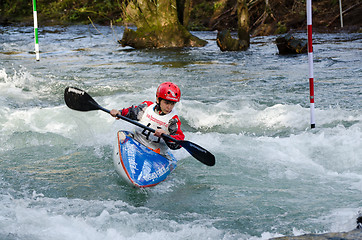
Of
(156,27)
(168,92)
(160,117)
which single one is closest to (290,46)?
(156,27)

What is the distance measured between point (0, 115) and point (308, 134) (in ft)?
13.1

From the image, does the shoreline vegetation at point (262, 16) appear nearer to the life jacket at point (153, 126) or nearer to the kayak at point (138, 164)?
the life jacket at point (153, 126)

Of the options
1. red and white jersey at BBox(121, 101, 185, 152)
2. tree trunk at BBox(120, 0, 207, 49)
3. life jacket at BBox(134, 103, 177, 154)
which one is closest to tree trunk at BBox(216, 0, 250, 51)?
tree trunk at BBox(120, 0, 207, 49)

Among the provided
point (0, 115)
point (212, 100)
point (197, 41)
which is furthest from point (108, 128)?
point (197, 41)

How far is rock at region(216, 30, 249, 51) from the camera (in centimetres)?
1275

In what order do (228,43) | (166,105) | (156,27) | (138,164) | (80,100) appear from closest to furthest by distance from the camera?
(138,164)
(166,105)
(80,100)
(228,43)
(156,27)

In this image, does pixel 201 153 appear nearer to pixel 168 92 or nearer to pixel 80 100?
pixel 168 92

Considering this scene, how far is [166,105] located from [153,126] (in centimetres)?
26

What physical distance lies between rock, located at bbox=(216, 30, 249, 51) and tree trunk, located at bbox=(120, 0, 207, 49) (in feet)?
4.26

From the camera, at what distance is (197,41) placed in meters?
14.1

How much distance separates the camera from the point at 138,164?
4.12 m

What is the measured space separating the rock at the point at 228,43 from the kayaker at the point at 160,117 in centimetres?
842

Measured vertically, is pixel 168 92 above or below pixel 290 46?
below

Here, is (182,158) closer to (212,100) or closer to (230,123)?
(230,123)
